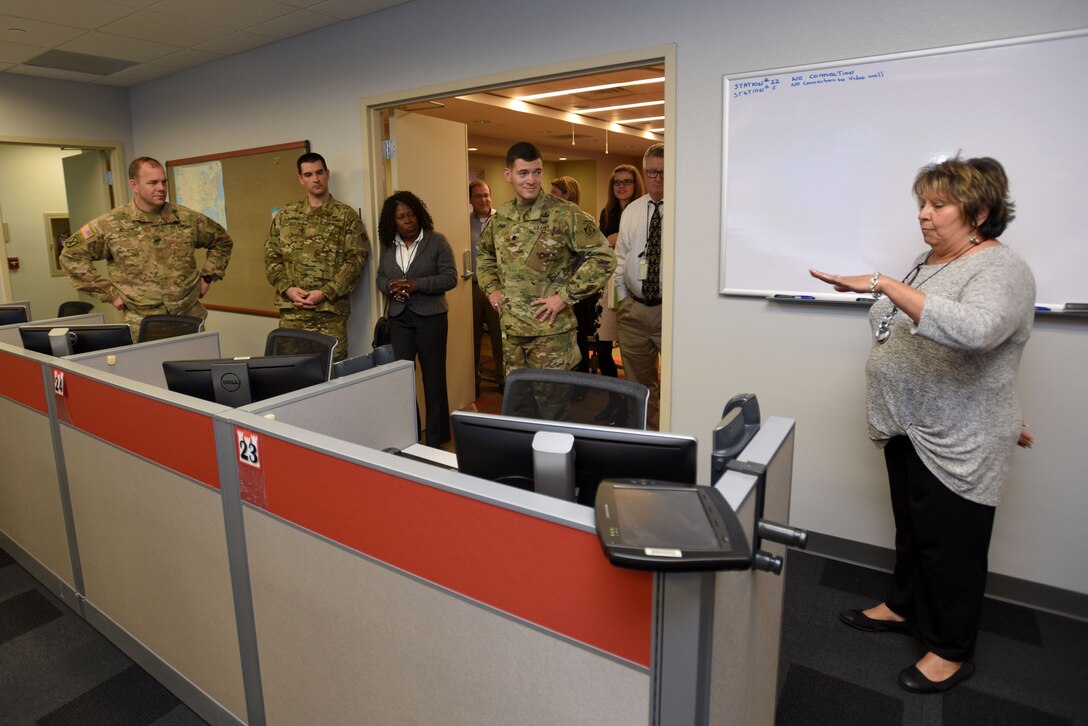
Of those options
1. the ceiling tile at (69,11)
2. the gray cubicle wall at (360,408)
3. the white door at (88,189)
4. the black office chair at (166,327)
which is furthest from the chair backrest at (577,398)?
the white door at (88,189)

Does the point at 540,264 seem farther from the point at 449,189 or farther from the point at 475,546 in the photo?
the point at 475,546

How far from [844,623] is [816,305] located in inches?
44.8

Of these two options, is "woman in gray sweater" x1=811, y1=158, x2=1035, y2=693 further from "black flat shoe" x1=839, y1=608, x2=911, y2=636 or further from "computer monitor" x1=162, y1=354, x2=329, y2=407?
"computer monitor" x1=162, y1=354, x2=329, y2=407

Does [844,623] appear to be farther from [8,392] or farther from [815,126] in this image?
[8,392]

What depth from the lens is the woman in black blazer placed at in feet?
12.2

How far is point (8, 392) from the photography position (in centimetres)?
238

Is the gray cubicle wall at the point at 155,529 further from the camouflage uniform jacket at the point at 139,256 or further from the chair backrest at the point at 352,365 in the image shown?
the camouflage uniform jacket at the point at 139,256

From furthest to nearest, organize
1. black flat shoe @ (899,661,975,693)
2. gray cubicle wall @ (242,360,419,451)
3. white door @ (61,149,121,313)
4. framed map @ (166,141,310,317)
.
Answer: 1. white door @ (61,149,121,313)
2. framed map @ (166,141,310,317)
3. black flat shoe @ (899,661,975,693)
4. gray cubicle wall @ (242,360,419,451)

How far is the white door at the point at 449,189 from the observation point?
4012 millimetres

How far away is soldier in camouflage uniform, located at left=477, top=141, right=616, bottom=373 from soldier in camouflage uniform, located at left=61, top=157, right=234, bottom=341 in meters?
1.93

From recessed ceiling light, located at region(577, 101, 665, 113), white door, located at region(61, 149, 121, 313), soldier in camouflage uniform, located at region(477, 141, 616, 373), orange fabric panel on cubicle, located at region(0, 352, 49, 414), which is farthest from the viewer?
recessed ceiling light, located at region(577, 101, 665, 113)

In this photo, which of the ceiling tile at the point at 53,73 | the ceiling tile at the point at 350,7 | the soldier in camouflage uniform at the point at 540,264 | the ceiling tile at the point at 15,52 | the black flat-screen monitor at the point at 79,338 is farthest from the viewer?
the ceiling tile at the point at 53,73

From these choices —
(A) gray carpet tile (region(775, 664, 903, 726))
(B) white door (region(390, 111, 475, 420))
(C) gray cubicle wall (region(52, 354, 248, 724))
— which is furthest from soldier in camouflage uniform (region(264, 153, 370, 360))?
(A) gray carpet tile (region(775, 664, 903, 726))

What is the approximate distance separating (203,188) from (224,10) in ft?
5.76
